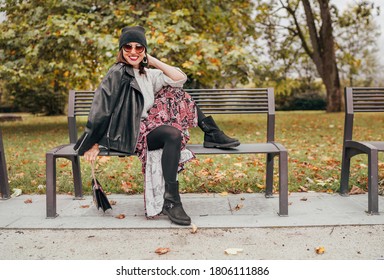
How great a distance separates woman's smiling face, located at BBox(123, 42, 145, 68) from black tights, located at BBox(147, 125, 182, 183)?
618mm

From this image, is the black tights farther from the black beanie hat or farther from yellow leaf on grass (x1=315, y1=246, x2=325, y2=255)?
yellow leaf on grass (x1=315, y1=246, x2=325, y2=255)

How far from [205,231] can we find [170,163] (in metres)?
0.62

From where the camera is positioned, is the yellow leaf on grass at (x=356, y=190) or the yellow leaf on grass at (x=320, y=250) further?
the yellow leaf on grass at (x=356, y=190)

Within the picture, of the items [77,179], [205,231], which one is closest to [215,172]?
[77,179]

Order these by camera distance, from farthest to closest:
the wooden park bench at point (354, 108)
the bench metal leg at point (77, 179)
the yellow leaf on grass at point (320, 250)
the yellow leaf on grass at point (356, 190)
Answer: the yellow leaf on grass at point (356, 190) → the bench metal leg at point (77, 179) → the wooden park bench at point (354, 108) → the yellow leaf on grass at point (320, 250)

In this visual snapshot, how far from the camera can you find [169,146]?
Result: 12.7 ft

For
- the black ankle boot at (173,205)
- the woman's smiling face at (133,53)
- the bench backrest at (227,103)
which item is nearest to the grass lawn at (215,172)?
the bench backrest at (227,103)

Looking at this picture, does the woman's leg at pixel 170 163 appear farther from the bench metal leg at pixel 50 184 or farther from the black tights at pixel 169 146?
the bench metal leg at pixel 50 184

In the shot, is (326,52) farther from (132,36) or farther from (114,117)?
(114,117)

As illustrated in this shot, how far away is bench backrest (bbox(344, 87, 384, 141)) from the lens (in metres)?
4.68

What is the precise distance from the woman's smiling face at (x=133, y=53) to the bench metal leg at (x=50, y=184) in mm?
1072

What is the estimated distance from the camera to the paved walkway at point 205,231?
10.7 feet

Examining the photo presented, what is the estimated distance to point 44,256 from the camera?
324 cm
